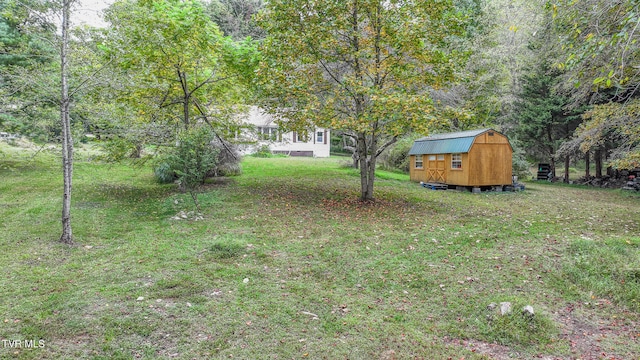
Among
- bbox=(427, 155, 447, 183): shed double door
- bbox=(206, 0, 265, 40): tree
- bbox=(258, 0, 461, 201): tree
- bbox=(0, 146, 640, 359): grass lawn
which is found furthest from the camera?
bbox=(206, 0, 265, 40): tree

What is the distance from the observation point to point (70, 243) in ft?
21.2

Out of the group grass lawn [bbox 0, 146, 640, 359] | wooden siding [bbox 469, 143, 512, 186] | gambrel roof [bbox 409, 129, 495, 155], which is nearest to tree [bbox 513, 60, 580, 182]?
wooden siding [bbox 469, 143, 512, 186]

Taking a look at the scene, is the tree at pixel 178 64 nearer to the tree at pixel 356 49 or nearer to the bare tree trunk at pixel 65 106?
the bare tree trunk at pixel 65 106

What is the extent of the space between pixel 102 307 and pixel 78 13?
5.24m

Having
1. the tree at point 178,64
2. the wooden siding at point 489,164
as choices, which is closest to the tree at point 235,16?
the tree at point 178,64

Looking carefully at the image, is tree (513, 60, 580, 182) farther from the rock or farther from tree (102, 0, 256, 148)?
the rock

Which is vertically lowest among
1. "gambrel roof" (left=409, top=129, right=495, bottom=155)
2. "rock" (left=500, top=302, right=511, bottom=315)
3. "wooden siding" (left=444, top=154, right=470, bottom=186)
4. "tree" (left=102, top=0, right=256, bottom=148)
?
"rock" (left=500, top=302, right=511, bottom=315)

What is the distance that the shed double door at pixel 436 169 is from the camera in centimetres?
1545

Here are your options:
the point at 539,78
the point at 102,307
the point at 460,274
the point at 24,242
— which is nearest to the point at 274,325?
the point at 102,307

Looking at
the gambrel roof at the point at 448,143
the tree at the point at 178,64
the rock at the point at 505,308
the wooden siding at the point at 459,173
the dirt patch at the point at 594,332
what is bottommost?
the dirt patch at the point at 594,332

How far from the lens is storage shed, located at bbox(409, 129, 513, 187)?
14.2 metres

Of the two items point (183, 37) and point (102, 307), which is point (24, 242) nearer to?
point (102, 307)

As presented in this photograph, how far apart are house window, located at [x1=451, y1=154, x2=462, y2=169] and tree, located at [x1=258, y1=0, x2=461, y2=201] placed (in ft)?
18.3

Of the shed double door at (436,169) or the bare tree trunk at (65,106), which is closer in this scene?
the bare tree trunk at (65,106)
